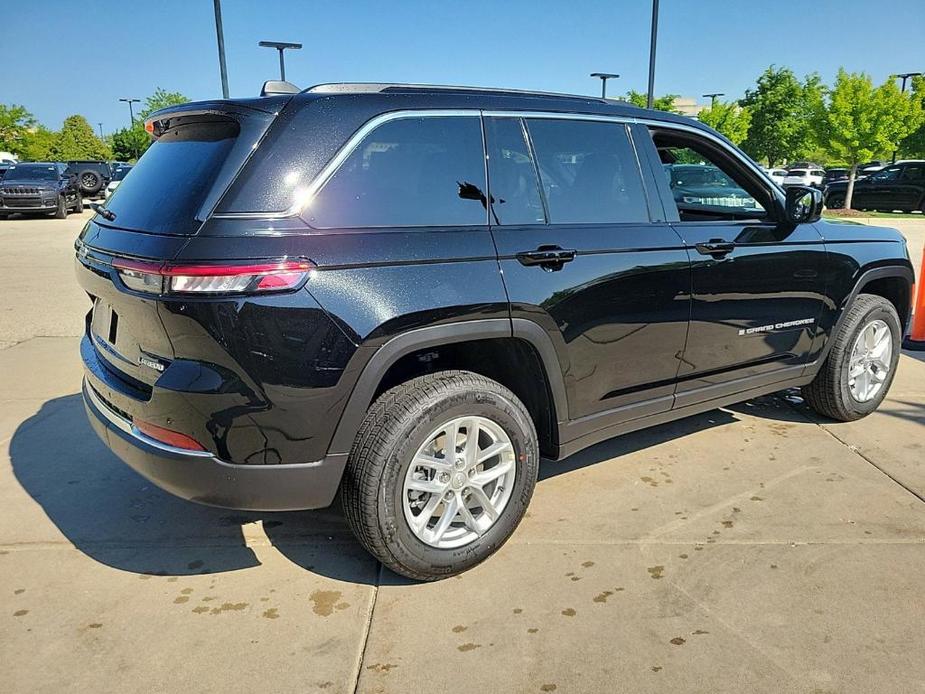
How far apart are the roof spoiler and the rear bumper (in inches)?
52.2

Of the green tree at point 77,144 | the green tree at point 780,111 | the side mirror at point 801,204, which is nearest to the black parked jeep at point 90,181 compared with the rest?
the side mirror at point 801,204

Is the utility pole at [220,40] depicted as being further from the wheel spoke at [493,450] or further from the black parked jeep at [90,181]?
the wheel spoke at [493,450]

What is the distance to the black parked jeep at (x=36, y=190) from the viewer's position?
21.0m

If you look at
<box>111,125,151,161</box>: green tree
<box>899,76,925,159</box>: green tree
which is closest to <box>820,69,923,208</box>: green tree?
<box>899,76,925,159</box>: green tree

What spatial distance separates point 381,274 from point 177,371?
745mm

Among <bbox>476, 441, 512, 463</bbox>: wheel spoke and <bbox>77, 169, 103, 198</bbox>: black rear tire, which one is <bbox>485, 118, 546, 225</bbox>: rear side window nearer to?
<bbox>476, 441, 512, 463</bbox>: wheel spoke

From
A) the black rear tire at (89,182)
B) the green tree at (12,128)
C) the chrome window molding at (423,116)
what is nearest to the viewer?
the chrome window molding at (423,116)

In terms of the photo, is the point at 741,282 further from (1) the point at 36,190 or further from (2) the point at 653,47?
(1) the point at 36,190

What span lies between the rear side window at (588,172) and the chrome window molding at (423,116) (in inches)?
1.3

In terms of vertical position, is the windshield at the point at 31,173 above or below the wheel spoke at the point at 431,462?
above

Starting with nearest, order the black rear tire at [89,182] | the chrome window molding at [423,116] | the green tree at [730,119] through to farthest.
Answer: the chrome window molding at [423,116]
the black rear tire at [89,182]
the green tree at [730,119]

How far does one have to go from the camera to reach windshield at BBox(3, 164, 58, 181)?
71.1 feet

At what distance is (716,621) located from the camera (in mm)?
2639

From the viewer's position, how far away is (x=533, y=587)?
9.39ft
